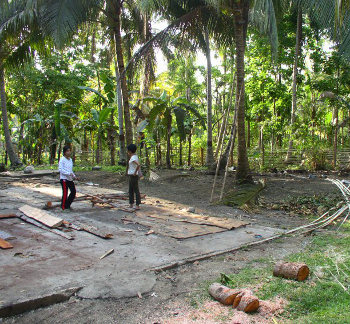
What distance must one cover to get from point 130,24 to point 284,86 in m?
10.1

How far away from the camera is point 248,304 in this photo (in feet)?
10.4

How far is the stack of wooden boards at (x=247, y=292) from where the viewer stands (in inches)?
126

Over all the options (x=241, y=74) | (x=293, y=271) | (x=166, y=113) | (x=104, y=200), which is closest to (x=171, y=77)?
(x=166, y=113)

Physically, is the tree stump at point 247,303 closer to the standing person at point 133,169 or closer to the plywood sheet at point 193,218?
the plywood sheet at point 193,218

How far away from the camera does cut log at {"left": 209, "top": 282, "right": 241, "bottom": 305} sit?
11.0 ft

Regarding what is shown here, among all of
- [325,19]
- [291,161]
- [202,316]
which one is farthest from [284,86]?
[202,316]

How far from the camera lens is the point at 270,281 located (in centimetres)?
389

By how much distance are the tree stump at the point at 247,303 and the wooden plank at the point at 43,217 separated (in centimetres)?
374

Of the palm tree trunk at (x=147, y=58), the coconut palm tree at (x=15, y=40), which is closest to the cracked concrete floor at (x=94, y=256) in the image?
the palm tree trunk at (x=147, y=58)

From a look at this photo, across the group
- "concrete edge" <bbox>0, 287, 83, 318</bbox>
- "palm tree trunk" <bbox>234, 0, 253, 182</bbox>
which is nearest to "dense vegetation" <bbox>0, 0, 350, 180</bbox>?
"palm tree trunk" <bbox>234, 0, 253, 182</bbox>

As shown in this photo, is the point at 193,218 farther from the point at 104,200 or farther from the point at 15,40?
the point at 15,40

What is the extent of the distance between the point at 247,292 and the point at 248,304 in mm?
190

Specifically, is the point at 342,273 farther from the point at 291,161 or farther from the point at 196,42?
the point at 291,161

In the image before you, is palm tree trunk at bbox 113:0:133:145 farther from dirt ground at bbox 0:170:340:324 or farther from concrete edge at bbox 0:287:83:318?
concrete edge at bbox 0:287:83:318
